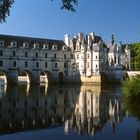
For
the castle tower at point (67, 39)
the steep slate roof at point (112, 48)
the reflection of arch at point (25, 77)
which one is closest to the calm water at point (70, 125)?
the reflection of arch at point (25, 77)

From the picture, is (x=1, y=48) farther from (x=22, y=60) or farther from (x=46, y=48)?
(x=46, y=48)

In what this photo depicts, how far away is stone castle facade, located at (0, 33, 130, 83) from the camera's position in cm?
6669

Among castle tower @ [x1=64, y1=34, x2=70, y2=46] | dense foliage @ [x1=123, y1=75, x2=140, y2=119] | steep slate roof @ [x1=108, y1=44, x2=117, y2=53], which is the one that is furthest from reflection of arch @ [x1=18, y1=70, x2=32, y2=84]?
dense foliage @ [x1=123, y1=75, x2=140, y2=119]

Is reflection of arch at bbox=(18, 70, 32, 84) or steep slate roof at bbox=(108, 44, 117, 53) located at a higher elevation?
steep slate roof at bbox=(108, 44, 117, 53)

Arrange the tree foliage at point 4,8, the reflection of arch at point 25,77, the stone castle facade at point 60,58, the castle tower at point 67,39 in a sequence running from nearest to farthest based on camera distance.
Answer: the tree foliage at point 4,8, the stone castle facade at point 60,58, the reflection of arch at point 25,77, the castle tower at point 67,39

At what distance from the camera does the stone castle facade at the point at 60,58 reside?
219 feet

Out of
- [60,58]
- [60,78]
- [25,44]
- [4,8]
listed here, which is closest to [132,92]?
[4,8]

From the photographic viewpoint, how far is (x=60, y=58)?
75.5 m

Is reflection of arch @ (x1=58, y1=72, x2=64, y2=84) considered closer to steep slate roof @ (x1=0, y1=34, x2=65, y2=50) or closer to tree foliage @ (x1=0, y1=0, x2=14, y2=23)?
steep slate roof @ (x1=0, y1=34, x2=65, y2=50)

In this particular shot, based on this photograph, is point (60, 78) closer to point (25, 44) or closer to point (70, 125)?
point (25, 44)

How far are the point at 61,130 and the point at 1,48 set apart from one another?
51.4 metres

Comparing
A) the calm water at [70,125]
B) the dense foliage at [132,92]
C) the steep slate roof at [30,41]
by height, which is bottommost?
the calm water at [70,125]

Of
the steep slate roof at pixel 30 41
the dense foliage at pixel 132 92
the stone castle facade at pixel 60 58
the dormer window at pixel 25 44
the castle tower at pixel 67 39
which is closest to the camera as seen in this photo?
the dense foliage at pixel 132 92

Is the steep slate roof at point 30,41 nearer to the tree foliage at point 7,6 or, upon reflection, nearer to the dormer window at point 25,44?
the dormer window at point 25,44
